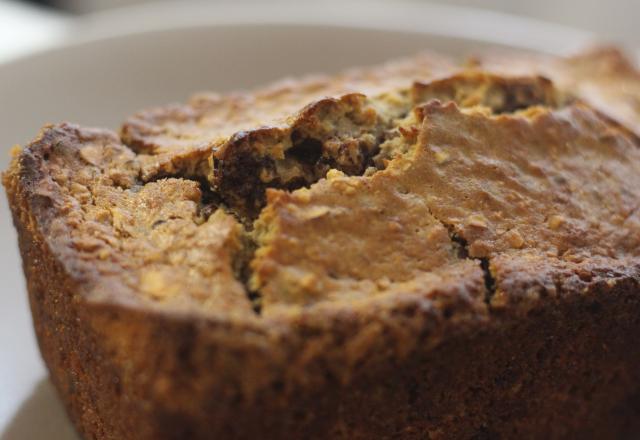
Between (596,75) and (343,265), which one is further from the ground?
(596,75)

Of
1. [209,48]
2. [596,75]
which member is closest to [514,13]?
[209,48]

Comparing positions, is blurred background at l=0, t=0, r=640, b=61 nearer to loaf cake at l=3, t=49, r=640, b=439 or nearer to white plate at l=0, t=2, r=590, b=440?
white plate at l=0, t=2, r=590, b=440

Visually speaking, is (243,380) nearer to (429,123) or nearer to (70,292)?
(70,292)

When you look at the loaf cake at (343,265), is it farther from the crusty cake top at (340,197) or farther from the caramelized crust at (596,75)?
the caramelized crust at (596,75)

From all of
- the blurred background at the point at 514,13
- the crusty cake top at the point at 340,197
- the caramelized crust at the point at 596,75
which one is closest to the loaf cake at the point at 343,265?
the crusty cake top at the point at 340,197

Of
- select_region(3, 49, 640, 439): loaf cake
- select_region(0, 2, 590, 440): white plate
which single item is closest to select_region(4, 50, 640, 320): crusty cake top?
select_region(3, 49, 640, 439): loaf cake

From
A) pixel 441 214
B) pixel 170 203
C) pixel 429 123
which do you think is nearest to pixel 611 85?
pixel 429 123

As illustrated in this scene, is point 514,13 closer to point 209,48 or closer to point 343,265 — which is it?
point 209,48
